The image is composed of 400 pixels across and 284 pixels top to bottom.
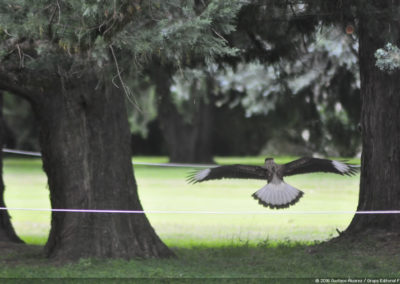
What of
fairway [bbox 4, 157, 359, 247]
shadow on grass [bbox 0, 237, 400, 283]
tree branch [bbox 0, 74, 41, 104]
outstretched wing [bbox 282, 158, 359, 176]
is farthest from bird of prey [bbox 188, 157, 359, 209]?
tree branch [bbox 0, 74, 41, 104]

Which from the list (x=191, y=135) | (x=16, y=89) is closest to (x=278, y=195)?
(x=16, y=89)

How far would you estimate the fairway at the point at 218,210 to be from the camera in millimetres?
→ 11422

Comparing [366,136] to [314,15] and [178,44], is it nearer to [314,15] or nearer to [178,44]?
A: [314,15]

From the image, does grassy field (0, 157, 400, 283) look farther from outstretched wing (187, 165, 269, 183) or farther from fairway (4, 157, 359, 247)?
outstretched wing (187, 165, 269, 183)

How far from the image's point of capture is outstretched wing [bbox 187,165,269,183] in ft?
26.1

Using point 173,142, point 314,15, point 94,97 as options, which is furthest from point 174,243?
point 173,142

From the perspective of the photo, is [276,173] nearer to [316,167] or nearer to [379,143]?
[316,167]

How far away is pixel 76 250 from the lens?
774cm

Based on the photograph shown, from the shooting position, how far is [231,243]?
32.8ft

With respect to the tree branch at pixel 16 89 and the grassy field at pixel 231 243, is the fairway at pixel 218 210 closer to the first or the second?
the grassy field at pixel 231 243

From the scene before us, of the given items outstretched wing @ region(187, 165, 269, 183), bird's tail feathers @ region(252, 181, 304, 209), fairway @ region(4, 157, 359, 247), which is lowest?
fairway @ region(4, 157, 359, 247)

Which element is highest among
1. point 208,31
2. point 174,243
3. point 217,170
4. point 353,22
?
point 353,22

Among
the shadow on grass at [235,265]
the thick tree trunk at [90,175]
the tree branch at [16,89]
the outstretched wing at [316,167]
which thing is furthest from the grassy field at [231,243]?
the tree branch at [16,89]

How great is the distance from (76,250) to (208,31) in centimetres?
310
